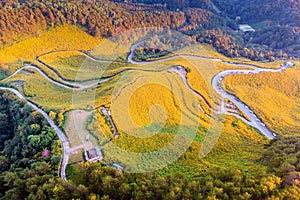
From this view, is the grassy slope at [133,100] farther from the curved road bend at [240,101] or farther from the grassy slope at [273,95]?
the grassy slope at [273,95]

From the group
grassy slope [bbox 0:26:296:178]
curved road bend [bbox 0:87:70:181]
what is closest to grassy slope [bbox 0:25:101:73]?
grassy slope [bbox 0:26:296:178]

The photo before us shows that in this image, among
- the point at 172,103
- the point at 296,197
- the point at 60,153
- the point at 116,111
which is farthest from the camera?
the point at 172,103

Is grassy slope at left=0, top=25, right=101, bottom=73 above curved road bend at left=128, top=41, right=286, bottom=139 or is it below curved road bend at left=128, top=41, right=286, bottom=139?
above

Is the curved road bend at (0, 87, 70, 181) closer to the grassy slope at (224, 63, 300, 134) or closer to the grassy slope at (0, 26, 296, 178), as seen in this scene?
the grassy slope at (0, 26, 296, 178)

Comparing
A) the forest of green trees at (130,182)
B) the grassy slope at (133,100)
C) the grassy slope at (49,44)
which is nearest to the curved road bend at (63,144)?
the forest of green trees at (130,182)

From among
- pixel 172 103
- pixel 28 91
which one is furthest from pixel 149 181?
pixel 28 91

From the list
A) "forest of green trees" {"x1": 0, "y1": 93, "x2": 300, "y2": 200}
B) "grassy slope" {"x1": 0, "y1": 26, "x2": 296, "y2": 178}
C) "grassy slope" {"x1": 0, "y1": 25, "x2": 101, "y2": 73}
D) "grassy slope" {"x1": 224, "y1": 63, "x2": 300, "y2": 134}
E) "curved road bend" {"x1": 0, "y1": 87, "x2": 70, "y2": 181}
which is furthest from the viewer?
"grassy slope" {"x1": 0, "y1": 25, "x2": 101, "y2": 73}

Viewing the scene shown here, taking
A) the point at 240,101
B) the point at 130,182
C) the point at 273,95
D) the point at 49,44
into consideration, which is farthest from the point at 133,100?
the point at 49,44

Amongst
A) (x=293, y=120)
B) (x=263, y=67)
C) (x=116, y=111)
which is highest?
(x=116, y=111)

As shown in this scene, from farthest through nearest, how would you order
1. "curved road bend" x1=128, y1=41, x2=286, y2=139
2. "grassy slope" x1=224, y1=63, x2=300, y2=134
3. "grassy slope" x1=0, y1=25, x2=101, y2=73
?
"grassy slope" x1=0, y1=25, x2=101, y2=73, "grassy slope" x1=224, y1=63, x2=300, y2=134, "curved road bend" x1=128, y1=41, x2=286, y2=139

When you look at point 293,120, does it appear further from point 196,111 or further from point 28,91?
point 28,91

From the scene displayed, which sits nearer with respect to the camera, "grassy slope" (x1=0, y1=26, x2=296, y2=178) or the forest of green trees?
the forest of green trees
